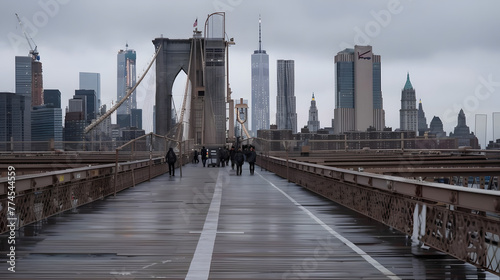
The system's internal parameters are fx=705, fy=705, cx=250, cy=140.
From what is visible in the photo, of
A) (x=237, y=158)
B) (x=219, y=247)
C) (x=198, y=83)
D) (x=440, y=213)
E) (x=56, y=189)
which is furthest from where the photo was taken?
(x=198, y=83)

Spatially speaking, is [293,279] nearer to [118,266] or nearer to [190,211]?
[118,266]

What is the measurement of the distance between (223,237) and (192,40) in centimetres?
11495

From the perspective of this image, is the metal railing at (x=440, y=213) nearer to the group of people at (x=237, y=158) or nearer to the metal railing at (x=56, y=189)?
the metal railing at (x=56, y=189)

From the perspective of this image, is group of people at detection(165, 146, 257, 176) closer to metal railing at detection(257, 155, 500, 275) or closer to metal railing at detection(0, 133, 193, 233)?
A: metal railing at detection(0, 133, 193, 233)

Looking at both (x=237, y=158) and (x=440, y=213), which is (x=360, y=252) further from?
(x=237, y=158)

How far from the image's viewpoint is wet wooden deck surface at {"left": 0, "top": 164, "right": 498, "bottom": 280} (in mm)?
8430

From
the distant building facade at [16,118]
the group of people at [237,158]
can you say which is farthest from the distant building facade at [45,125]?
the group of people at [237,158]

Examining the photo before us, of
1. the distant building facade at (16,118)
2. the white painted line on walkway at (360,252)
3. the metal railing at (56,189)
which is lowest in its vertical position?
the white painted line on walkway at (360,252)

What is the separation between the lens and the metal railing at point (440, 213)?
27.1 ft

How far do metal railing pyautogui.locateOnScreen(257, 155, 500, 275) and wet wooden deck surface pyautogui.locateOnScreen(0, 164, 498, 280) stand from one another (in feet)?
0.78

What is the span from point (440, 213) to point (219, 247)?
327 cm

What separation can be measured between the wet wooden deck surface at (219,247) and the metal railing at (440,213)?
9.4 inches

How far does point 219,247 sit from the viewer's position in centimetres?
1061

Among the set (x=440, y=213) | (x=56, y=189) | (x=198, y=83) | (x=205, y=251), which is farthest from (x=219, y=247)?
(x=198, y=83)
